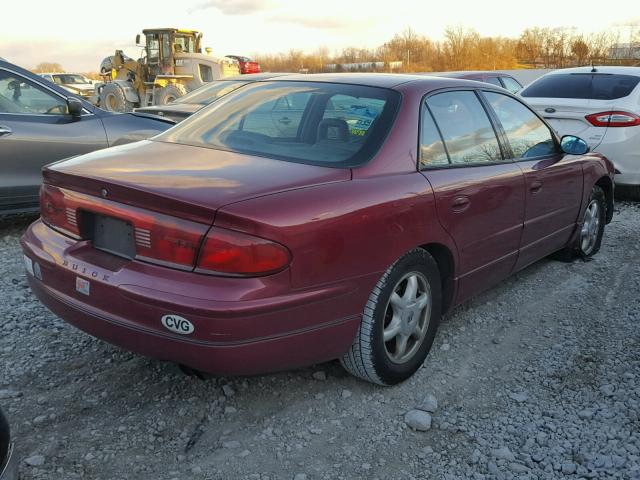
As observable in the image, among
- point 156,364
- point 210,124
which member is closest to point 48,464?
point 156,364

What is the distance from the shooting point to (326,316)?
2604 mm

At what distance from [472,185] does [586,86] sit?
16.0 ft

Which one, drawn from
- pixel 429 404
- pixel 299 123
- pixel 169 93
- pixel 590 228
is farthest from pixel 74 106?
pixel 169 93

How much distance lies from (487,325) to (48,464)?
2.61 m

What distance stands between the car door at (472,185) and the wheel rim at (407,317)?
33 cm

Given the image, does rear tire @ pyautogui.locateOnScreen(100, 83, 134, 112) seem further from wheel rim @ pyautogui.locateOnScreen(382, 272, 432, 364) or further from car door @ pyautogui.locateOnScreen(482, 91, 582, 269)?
wheel rim @ pyautogui.locateOnScreen(382, 272, 432, 364)

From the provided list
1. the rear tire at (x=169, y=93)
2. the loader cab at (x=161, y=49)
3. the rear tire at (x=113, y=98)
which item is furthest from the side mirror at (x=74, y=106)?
the loader cab at (x=161, y=49)

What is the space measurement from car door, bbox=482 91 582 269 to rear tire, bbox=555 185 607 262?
439 millimetres

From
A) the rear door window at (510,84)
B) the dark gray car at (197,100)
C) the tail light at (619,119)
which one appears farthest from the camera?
the rear door window at (510,84)

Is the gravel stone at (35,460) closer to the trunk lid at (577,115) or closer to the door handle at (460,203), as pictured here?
the door handle at (460,203)

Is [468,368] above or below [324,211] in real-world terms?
below

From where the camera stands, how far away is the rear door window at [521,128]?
3.93m

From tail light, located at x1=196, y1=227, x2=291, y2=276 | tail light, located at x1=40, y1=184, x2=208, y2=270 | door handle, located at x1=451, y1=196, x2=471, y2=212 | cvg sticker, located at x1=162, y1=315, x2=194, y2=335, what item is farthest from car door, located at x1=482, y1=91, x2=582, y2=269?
cvg sticker, located at x1=162, y1=315, x2=194, y2=335

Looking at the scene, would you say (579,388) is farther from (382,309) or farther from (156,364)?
(156,364)
